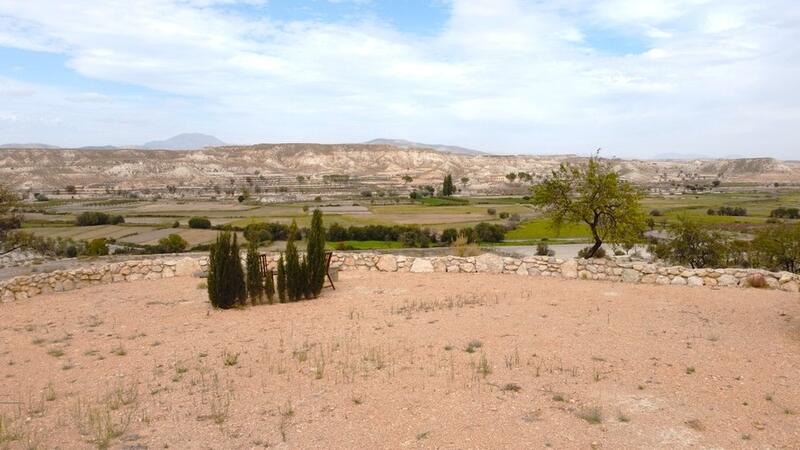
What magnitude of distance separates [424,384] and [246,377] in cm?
244

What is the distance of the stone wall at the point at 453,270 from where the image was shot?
547 inches

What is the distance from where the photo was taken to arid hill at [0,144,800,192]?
356 feet

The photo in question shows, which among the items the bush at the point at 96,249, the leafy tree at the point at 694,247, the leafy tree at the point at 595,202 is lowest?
the bush at the point at 96,249

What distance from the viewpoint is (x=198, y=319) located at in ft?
37.6

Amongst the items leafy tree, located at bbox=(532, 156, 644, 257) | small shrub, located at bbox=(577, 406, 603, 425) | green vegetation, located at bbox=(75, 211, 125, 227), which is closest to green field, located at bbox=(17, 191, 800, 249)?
green vegetation, located at bbox=(75, 211, 125, 227)

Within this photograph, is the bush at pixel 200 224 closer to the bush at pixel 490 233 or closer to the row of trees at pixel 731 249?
the bush at pixel 490 233

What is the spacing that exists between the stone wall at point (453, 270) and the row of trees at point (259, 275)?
334 centimetres

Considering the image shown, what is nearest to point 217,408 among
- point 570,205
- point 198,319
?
point 198,319

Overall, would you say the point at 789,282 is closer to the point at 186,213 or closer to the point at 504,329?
the point at 504,329

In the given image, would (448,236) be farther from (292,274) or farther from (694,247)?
(292,274)

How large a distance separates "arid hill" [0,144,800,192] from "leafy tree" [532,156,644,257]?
85.9 meters

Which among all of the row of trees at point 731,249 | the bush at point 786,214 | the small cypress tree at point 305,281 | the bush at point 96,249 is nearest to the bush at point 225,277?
the small cypress tree at point 305,281

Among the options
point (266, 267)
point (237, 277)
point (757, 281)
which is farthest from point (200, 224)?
point (757, 281)

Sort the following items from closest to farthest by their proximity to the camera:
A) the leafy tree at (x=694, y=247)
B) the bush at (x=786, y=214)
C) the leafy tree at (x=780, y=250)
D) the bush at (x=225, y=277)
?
the bush at (x=225, y=277) → the leafy tree at (x=780, y=250) → the leafy tree at (x=694, y=247) → the bush at (x=786, y=214)
